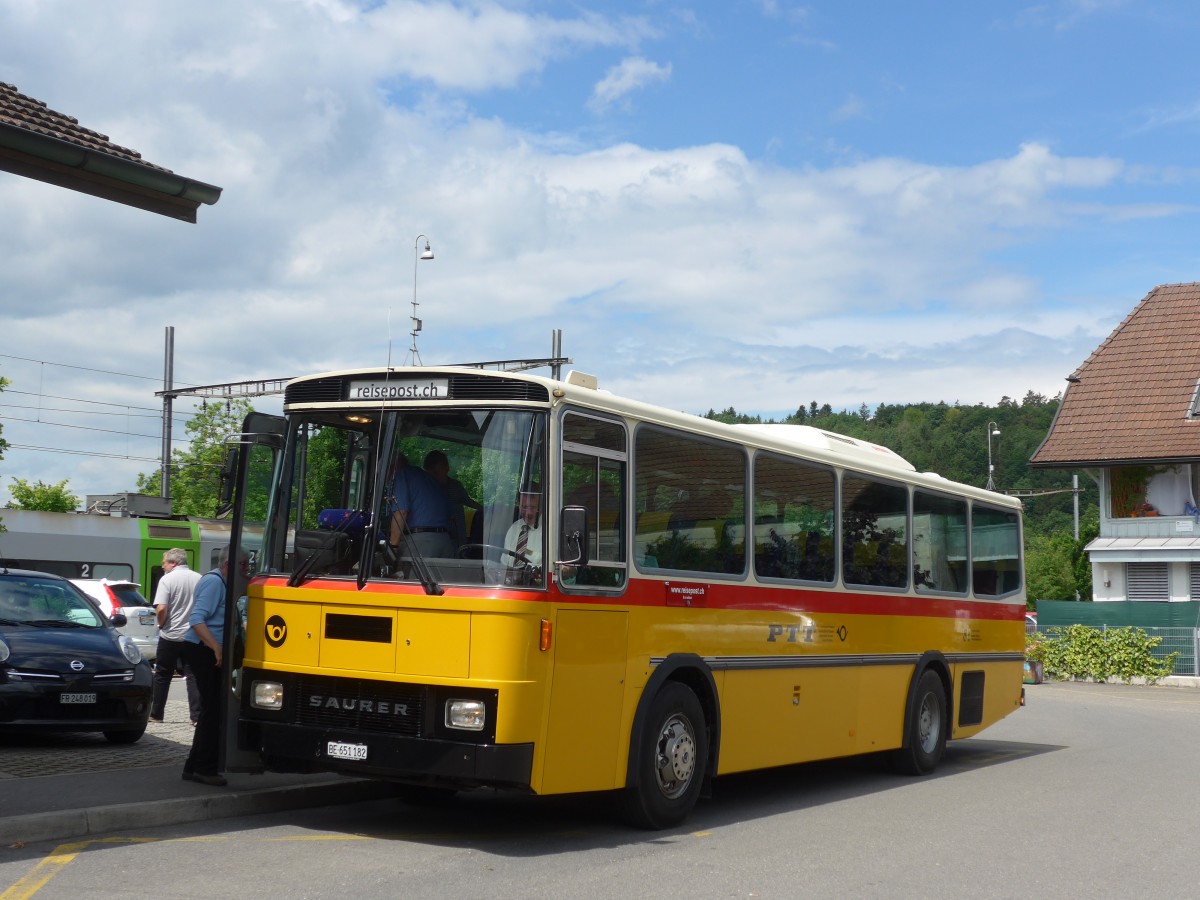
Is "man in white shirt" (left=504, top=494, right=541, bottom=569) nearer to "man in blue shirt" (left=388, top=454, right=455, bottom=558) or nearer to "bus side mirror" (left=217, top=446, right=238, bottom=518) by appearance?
"man in blue shirt" (left=388, top=454, right=455, bottom=558)

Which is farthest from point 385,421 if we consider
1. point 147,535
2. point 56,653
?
point 147,535

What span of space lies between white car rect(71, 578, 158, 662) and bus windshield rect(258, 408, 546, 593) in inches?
590

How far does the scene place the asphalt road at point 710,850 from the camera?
769 cm

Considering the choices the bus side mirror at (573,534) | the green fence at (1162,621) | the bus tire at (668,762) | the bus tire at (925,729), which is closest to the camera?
the bus side mirror at (573,534)

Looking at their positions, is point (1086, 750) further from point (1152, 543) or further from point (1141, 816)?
point (1152, 543)

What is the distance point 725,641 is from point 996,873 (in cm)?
271

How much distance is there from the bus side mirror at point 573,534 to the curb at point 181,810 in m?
2.99

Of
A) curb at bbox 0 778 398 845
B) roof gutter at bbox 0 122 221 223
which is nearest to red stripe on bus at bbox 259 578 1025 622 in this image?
curb at bbox 0 778 398 845

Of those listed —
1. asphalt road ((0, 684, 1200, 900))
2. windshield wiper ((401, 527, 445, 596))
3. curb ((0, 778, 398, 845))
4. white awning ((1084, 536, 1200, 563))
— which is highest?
white awning ((1084, 536, 1200, 563))

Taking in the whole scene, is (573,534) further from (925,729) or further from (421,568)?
(925,729)

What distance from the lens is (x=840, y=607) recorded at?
12406mm

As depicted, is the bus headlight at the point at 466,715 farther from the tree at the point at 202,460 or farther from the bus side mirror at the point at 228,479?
the tree at the point at 202,460

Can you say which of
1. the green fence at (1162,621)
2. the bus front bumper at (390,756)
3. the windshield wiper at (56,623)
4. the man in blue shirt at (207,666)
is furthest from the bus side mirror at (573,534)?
the green fence at (1162,621)

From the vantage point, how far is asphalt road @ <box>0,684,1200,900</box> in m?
7.69
